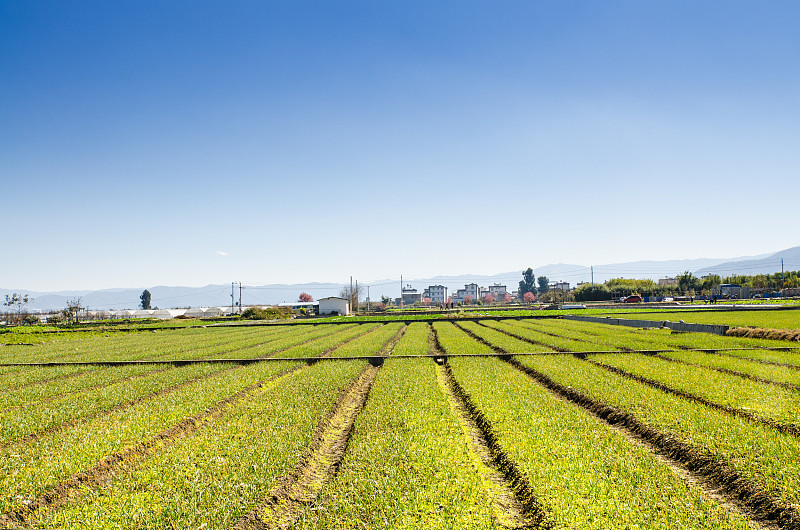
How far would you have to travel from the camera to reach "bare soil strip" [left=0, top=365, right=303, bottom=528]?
18.9 ft

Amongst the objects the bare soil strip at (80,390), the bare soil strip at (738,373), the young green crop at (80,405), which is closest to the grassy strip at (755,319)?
the bare soil strip at (738,373)

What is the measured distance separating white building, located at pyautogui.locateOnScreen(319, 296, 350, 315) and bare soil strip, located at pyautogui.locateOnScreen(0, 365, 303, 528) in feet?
292

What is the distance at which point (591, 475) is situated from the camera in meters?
6.30

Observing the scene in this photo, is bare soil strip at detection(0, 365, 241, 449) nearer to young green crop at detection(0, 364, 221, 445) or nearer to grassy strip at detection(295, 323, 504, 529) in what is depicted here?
young green crop at detection(0, 364, 221, 445)

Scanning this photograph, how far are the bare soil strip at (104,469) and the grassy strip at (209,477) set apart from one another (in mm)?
283

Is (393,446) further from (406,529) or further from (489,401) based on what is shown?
(489,401)

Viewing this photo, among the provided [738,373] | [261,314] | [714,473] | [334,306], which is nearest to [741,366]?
[738,373]

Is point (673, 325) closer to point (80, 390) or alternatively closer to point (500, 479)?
point (500, 479)

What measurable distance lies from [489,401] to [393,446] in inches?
149

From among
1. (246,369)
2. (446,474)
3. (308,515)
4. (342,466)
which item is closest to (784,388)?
(446,474)

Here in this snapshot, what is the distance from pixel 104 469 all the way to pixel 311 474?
346 centimetres

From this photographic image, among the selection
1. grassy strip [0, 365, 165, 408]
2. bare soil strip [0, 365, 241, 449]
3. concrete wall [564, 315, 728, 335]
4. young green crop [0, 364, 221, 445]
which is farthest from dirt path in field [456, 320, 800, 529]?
concrete wall [564, 315, 728, 335]

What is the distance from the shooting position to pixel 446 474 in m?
6.50

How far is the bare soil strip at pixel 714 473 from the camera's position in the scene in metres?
5.41
